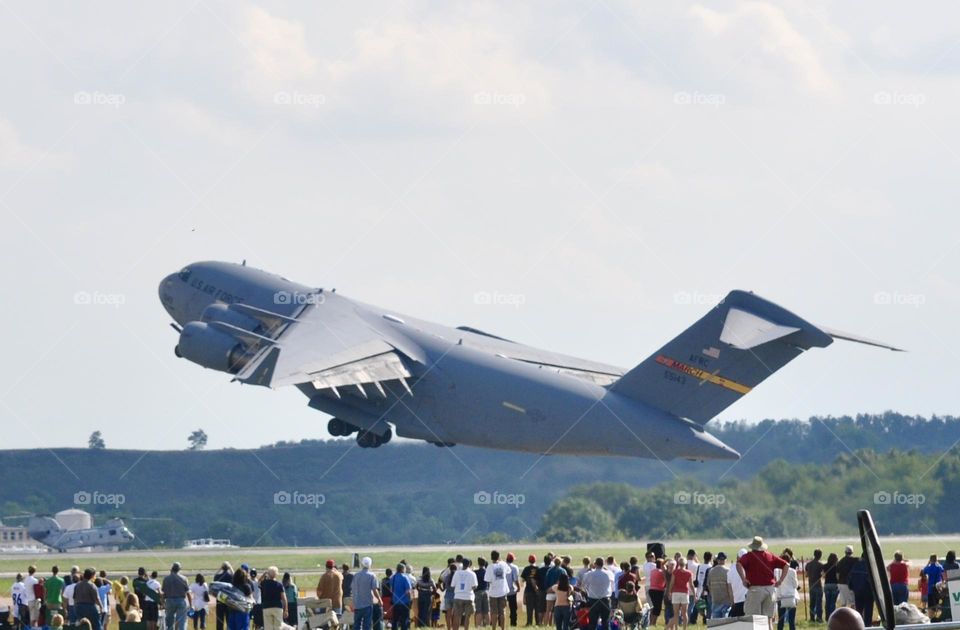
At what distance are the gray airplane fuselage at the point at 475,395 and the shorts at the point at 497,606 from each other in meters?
8.86

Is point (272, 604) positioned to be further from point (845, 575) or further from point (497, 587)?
point (845, 575)

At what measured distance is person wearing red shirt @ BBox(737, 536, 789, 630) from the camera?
51.2 ft

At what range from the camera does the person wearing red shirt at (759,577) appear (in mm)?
15617

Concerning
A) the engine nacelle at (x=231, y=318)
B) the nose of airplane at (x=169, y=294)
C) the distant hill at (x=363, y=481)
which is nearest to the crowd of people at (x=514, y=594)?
the engine nacelle at (x=231, y=318)

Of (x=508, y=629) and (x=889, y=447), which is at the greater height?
(x=889, y=447)

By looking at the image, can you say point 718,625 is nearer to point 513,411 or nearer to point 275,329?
point 513,411

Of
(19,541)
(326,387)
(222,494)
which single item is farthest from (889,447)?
(19,541)

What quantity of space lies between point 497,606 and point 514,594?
2.12 ft

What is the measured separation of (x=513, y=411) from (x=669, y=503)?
499cm

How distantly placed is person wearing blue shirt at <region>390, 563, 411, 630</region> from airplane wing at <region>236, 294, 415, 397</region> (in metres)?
8.64

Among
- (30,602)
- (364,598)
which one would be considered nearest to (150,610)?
(30,602)

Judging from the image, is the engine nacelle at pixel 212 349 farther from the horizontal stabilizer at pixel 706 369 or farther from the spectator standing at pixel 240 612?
the spectator standing at pixel 240 612

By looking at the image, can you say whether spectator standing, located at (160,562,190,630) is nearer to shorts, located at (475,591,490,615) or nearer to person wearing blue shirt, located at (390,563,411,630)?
person wearing blue shirt, located at (390,563,411,630)

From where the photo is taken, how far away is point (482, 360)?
29.2m
